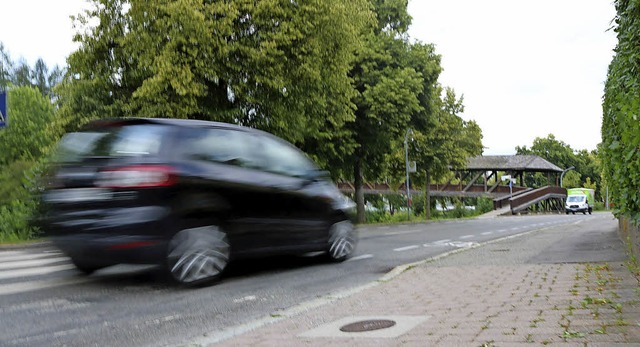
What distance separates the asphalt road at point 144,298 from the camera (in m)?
4.95

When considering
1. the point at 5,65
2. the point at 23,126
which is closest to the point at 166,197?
the point at 23,126

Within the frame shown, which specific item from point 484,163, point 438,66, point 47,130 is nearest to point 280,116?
point 47,130

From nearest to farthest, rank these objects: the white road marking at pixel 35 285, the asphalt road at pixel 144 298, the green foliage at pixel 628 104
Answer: the asphalt road at pixel 144 298
the green foliage at pixel 628 104
the white road marking at pixel 35 285

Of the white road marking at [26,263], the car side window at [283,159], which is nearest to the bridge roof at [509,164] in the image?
the car side window at [283,159]

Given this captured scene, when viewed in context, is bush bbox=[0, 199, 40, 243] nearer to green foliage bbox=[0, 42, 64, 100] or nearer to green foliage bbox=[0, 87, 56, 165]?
green foliage bbox=[0, 87, 56, 165]

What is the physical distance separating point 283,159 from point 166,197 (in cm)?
219

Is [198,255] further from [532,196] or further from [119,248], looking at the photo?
[532,196]

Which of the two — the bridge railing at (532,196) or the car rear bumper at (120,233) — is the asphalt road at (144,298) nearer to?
the car rear bumper at (120,233)

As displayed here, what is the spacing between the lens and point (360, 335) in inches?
179

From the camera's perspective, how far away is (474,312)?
513cm

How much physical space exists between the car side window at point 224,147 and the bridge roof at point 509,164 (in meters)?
61.9

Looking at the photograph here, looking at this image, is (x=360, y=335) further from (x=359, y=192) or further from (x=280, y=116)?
(x=359, y=192)

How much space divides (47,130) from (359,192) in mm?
13958

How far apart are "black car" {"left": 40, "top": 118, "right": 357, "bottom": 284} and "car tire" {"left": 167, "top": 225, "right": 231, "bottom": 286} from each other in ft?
0.04
